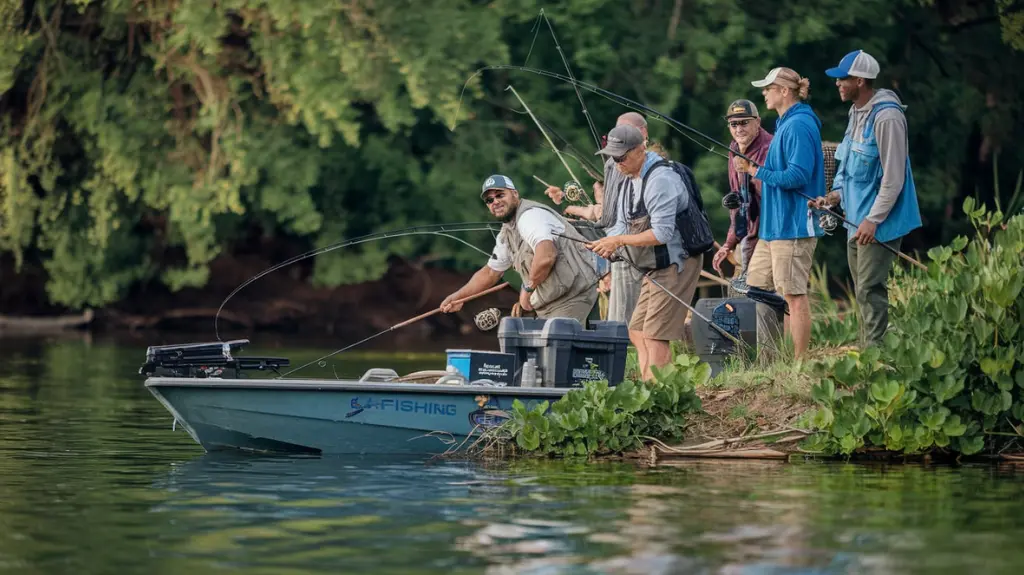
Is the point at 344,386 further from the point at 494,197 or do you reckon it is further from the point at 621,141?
the point at 621,141

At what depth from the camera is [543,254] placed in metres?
10.6

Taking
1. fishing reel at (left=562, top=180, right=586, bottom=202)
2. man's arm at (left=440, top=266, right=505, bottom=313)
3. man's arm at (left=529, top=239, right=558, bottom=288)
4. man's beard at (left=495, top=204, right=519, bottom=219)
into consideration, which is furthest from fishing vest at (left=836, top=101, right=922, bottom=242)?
fishing reel at (left=562, top=180, right=586, bottom=202)

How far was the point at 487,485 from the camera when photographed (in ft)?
28.8

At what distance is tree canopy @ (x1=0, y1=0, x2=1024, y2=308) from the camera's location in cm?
2327

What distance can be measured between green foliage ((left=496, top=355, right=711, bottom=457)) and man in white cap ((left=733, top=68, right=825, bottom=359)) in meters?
0.84

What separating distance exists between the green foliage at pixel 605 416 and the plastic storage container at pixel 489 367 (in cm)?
52

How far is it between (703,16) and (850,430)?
16.1m

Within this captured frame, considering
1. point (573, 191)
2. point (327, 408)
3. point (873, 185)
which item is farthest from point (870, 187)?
point (327, 408)

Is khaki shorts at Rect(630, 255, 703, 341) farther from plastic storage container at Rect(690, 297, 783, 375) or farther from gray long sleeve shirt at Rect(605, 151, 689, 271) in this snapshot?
plastic storage container at Rect(690, 297, 783, 375)

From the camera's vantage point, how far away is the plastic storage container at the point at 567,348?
33.8 feet

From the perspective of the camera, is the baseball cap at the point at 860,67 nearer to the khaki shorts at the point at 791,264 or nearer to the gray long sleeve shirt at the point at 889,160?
the gray long sleeve shirt at the point at 889,160

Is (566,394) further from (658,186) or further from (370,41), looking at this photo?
(370,41)

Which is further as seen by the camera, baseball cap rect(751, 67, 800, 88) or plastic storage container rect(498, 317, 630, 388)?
baseball cap rect(751, 67, 800, 88)

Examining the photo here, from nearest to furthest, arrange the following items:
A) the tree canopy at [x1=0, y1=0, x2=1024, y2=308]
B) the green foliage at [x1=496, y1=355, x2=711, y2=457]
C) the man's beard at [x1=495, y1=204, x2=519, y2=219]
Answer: the green foliage at [x1=496, y1=355, x2=711, y2=457] < the man's beard at [x1=495, y1=204, x2=519, y2=219] < the tree canopy at [x1=0, y1=0, x2=1024, y2=308]
